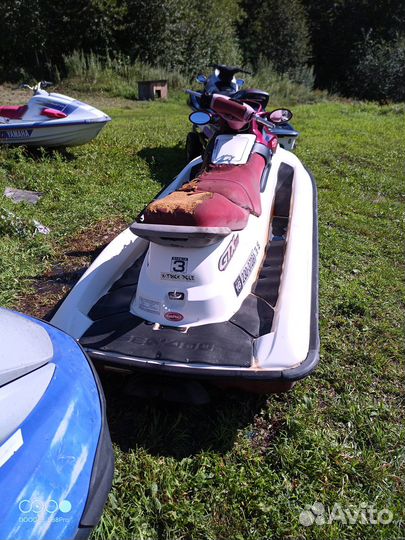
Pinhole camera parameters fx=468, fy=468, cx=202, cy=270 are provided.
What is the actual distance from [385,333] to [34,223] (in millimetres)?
3193

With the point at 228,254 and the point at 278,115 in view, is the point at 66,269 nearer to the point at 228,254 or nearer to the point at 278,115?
the point at 228,254

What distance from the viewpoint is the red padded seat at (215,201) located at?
2531 millimetres

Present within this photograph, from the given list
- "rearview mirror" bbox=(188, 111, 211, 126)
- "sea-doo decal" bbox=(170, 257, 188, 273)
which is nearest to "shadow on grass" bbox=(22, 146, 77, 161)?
"rearview mirror" bbox=(188, 111, 211, 126)

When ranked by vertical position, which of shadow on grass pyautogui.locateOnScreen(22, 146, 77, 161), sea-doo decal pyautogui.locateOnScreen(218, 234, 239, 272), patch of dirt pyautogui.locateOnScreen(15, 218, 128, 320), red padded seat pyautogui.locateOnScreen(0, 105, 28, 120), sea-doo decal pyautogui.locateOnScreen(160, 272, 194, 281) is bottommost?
patch of dirt pyautogui.locateOnScreen(15, 218, 128, 320)

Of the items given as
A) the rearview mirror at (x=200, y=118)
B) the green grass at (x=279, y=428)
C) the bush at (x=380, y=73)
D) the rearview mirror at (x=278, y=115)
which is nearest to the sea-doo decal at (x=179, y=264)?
the green grass at (x=279, y=428)

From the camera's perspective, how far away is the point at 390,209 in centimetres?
568

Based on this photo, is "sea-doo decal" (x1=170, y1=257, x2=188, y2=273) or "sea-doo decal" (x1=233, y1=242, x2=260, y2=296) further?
"sea-doo decal" (x1=233, y1=242, x2=260, y2=296)

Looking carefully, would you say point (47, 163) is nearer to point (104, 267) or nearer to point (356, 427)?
point (104, 267)

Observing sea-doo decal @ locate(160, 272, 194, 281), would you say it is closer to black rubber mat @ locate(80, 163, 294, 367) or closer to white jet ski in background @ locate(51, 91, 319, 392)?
white jet ski in background @ locate(51, 91, 319, 392)

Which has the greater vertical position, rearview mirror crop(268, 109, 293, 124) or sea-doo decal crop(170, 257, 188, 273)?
rearview mirror crop(268, 109, 293, 124)

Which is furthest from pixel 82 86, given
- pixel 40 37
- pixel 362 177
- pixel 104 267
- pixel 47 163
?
pixel 104 267

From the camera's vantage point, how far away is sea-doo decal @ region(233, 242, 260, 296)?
2733mm

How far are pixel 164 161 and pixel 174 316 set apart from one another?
182 inches

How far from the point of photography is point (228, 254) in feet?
8.84
